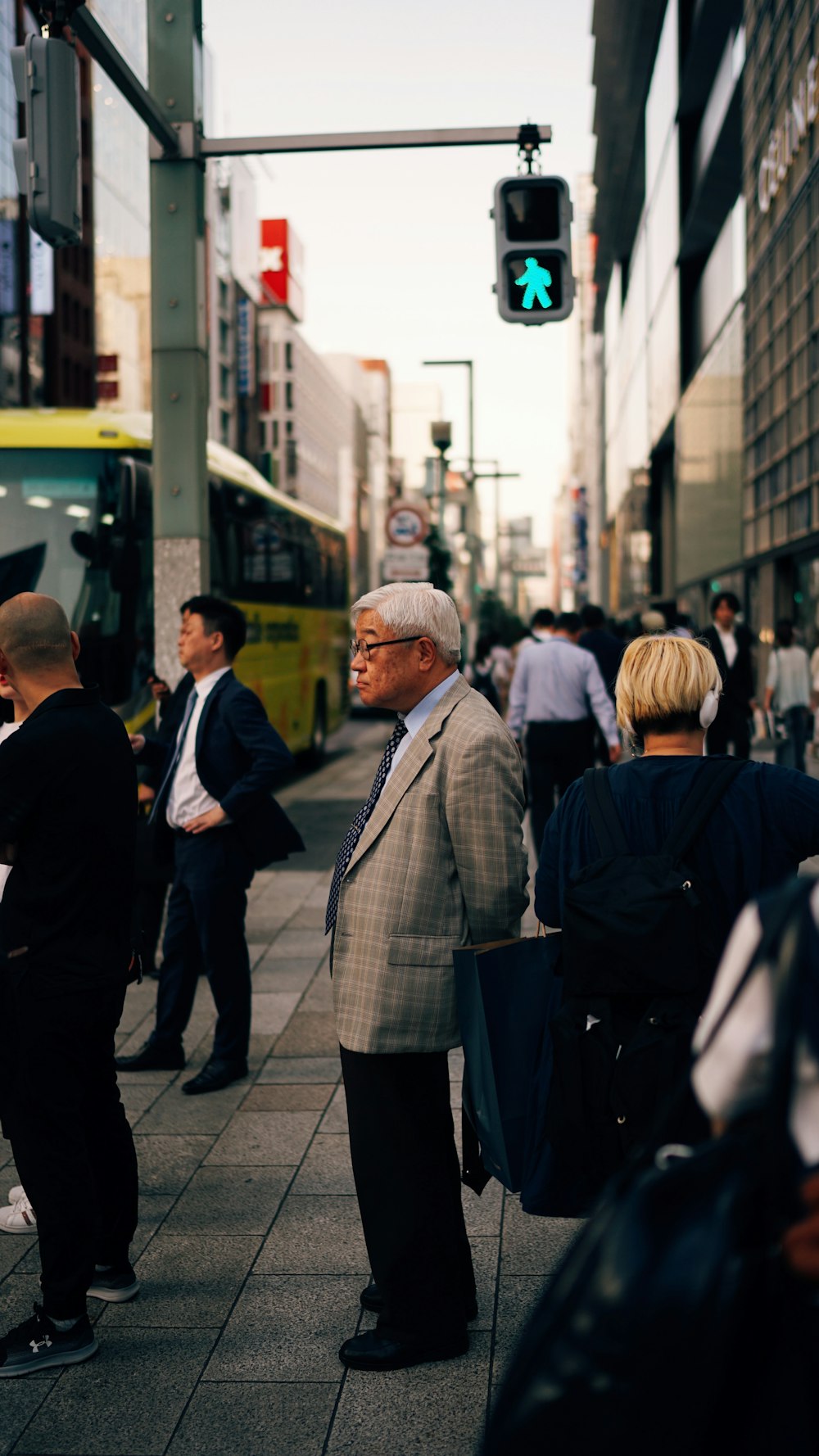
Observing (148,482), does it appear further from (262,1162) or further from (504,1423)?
(504,1423)

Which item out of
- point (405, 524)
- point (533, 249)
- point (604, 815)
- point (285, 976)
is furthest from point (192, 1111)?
Result: point (405, 524)

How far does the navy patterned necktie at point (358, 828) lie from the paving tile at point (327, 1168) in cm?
130

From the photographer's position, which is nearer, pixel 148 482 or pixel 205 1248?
pixel 205 1248

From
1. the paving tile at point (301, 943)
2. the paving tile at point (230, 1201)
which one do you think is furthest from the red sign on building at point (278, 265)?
the paving tile at point (230, 1201)

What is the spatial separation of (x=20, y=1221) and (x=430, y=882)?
1839 mm

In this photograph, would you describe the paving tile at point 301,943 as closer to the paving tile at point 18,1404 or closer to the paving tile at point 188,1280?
the paving tile at point 188,1280

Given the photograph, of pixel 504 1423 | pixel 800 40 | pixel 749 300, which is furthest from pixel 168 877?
pixel 749 300

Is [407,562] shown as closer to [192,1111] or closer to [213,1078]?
[213,1078]

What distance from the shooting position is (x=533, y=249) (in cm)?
841

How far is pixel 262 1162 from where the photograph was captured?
4738mm

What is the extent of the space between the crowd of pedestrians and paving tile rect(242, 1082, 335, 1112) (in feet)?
4.09

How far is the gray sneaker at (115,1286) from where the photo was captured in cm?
375

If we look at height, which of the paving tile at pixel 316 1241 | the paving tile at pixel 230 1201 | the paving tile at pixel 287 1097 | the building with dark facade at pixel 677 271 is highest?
the building with dark facade at pixel 677 271

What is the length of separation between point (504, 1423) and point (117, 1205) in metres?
2.34
